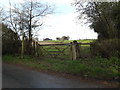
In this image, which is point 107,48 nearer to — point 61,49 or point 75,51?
point 75,51

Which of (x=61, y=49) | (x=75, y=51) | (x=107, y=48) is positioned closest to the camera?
(x=107, y=48)

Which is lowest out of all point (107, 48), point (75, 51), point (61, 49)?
point (75, 51)

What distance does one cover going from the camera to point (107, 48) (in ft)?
30.7

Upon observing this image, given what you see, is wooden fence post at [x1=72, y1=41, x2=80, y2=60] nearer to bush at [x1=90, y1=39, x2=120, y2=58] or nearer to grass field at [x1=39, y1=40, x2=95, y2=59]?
grass field at [x1=39, y1=40, x2=95, y2=59]

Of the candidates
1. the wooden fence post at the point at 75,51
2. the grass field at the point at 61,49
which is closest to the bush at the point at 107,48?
the grass field at the point at 61,49

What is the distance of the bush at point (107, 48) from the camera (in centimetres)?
893

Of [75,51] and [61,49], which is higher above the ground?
[61,49]

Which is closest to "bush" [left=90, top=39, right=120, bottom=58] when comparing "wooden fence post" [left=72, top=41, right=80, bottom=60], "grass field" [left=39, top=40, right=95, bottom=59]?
"grass field" [left=39, top=40, right=95, bottom=59]

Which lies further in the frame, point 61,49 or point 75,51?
point 61,49

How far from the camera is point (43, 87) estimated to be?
4891 mm

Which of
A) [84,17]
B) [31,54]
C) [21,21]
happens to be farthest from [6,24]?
[84,17]

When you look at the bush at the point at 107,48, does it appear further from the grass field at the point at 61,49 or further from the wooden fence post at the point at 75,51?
the wooden fence post at the point at 75,51

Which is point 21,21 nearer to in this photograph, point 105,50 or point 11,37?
point 11,37

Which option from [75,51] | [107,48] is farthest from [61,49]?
[107,48]
